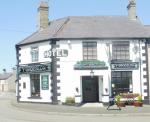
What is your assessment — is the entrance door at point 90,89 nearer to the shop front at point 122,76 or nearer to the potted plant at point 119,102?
the shop front at point 122,76

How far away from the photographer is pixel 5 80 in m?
96.3

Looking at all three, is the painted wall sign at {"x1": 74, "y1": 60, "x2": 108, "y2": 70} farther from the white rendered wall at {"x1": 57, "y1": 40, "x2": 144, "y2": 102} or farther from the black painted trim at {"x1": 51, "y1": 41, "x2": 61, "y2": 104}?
the black painted trim at {"x1": 51, "y1": 41, "x2": 61, "y2": 104}

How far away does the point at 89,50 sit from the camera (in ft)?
104

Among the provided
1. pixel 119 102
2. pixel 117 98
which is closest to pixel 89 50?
pixel 117 98

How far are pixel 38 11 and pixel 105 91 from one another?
39.4 ft

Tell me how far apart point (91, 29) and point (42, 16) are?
611 centimetres

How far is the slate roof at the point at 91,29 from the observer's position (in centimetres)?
3225

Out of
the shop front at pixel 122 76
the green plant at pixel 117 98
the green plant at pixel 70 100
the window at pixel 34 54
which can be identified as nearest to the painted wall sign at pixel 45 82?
the window at pixel 34 54

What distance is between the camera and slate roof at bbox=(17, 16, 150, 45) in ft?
106

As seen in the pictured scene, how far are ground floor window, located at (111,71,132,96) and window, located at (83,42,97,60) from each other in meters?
2.36

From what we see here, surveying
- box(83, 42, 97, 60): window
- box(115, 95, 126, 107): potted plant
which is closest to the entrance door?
box(83, 42, 97, 60): window

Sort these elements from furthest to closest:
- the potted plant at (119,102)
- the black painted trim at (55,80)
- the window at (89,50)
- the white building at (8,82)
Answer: the white building at (8,82) → the window at (89,50) → the black painted trim at (55,80) → the potted plant at (119,102)

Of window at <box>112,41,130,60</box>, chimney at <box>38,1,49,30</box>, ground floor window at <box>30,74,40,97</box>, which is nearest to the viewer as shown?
window at <box>112,41,130,60</box>

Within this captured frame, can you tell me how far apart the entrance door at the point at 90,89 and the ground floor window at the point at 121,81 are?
74.2 inches
